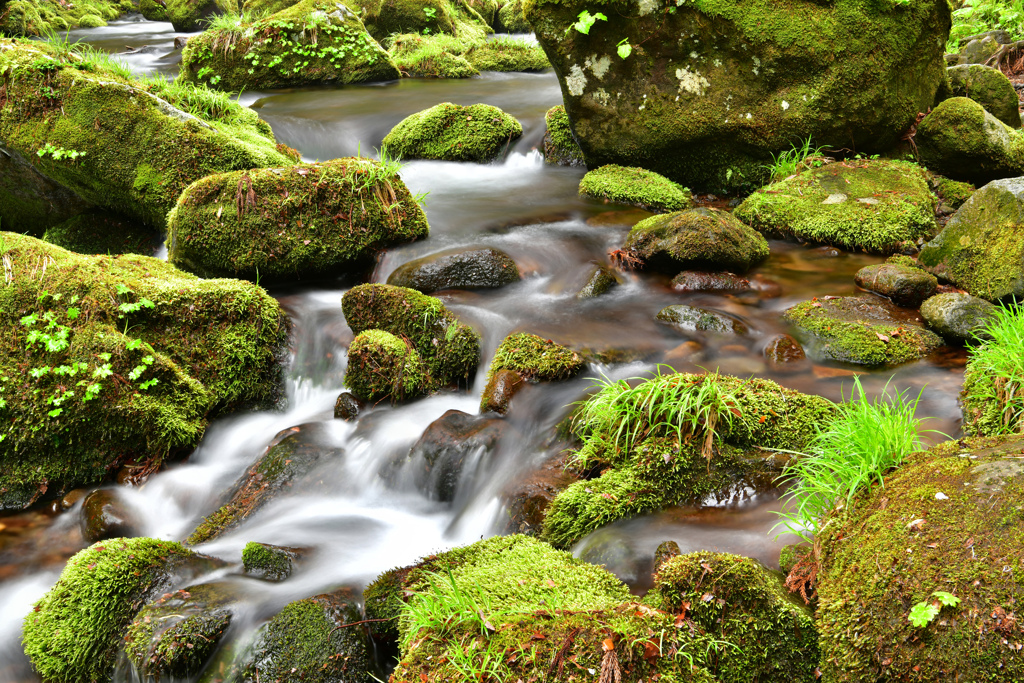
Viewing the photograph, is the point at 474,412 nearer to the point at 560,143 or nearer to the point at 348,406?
the point at 348,406

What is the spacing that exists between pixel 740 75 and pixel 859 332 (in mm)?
3888

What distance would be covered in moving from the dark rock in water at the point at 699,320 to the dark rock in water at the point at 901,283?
1.36 meters

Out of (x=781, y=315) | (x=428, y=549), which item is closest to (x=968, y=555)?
(x=428, y=549)

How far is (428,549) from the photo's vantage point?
4.00 m

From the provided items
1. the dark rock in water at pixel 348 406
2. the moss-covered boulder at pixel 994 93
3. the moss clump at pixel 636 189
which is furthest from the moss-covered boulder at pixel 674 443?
the moss-covered boulder at pixel 994 93

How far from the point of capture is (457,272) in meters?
6.24

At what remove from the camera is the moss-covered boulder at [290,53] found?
525 inches

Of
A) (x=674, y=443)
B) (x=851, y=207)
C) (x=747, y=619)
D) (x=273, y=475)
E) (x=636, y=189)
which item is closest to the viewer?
(x=747, y=619)

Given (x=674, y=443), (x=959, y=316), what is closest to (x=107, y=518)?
(x=674, y=443)

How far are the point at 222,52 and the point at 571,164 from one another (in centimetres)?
825

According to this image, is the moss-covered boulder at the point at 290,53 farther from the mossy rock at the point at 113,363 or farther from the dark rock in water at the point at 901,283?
the dark rock in water at the point at 901,283

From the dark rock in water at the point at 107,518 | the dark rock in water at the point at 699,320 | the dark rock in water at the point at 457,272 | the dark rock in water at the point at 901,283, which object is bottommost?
the dark rock in water at the point at 107,518

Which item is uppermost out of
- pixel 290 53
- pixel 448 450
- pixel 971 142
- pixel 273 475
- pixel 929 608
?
pixel 971 142

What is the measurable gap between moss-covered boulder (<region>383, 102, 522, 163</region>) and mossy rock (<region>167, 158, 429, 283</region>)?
3.24m
